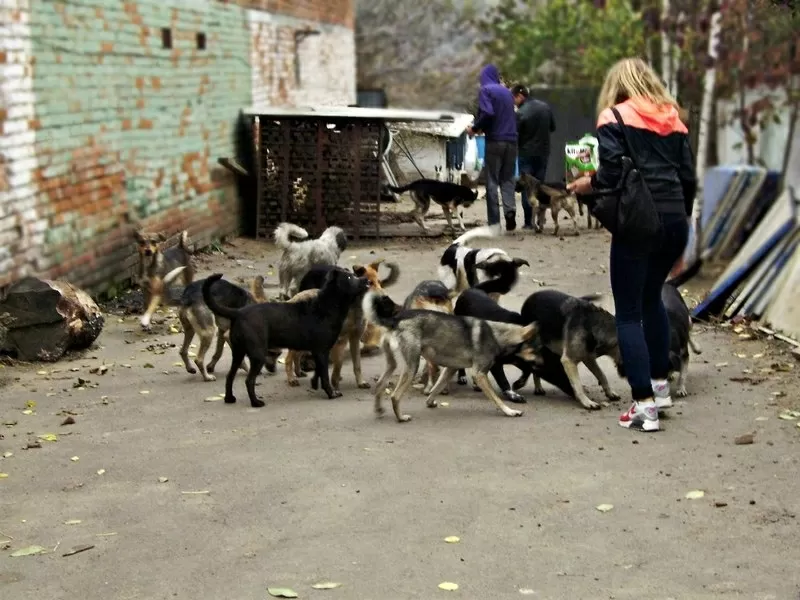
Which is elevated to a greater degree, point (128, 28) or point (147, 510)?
point (128, 28)

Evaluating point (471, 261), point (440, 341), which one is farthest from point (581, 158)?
point (440, 341)

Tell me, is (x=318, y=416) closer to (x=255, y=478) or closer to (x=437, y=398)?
(x=437, y=398)

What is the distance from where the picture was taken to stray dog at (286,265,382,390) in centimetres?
848

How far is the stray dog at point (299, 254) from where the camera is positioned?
36.0 feet

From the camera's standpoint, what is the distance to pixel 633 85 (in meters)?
6.71

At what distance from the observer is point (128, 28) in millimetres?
13172

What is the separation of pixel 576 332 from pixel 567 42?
66.8ft

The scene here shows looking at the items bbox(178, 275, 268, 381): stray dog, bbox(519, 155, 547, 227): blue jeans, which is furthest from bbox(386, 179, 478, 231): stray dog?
bbox(178, 275, 268, 381): stray dog

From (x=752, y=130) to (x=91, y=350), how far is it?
7.20 meters

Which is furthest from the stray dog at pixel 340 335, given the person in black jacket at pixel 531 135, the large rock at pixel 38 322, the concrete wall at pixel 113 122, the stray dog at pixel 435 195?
the person in black jacket at pixel 531 135

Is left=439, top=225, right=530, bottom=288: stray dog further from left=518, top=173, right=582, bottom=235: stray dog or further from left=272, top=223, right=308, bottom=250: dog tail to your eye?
left=518, top=173, right=582, bottom=235: stray dog

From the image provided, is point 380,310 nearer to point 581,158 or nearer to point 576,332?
point 576,332

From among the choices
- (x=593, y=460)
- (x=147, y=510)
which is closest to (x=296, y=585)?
(x=147, y=510)

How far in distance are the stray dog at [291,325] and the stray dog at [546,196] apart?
8684 millimetres
